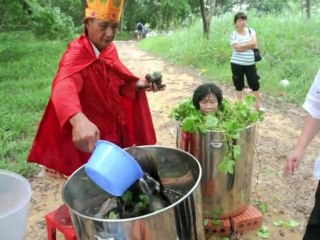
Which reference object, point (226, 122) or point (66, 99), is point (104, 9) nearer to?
point (66, 99)

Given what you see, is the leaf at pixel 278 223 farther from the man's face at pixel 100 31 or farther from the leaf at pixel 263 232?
the man's face at pixel 100 31

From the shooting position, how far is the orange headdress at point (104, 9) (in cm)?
182

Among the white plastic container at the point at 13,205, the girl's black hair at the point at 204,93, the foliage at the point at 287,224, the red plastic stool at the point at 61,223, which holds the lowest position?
the foliage at the point at 287,224

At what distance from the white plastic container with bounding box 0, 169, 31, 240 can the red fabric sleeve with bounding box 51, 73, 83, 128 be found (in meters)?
0.35

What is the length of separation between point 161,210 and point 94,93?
87 centimetres

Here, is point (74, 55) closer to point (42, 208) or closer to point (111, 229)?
point (111, 229)

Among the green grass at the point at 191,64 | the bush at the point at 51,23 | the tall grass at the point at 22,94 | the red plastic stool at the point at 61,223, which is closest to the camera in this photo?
the red plastic stool at the point at 61,223

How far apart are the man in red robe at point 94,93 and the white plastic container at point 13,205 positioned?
297mm

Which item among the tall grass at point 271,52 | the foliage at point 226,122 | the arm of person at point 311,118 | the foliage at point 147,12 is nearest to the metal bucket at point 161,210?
the foliage at point 226,122

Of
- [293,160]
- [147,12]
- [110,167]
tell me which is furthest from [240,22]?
[147,12]

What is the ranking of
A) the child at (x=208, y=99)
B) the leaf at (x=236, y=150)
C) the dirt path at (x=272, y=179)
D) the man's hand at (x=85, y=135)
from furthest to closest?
the dirt path at (x=272, y=179) → the child at (x=208, y=99) → the leaf at (x=236, y=150) → the man's hand at (x=85, y=135)

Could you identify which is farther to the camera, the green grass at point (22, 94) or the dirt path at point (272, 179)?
the green grass at point (22, 94)

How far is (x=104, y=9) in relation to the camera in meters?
1.82

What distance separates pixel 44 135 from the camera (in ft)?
6.69
